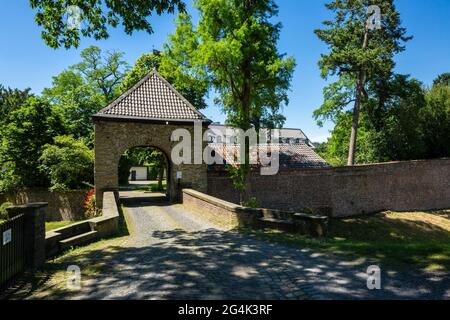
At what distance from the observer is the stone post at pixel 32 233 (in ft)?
21.7

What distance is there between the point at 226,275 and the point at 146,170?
48.0 m

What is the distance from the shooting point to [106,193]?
14.3m

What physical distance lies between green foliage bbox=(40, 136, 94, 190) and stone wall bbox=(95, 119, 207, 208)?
3.12 metres

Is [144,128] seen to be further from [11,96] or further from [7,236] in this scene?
[11,96]

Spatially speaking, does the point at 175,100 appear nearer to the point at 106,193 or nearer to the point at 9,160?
the point at 106,193

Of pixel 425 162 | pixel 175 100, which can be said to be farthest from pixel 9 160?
pixel 425 162

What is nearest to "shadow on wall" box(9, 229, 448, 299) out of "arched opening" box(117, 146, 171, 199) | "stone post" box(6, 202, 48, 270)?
"stone post" box(6, 202, 48, 270)

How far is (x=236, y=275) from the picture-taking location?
5664mm

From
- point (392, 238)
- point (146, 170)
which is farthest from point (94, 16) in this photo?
point (146, 170)

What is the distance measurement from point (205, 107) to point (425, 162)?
18884mm

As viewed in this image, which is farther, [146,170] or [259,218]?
[146,170]

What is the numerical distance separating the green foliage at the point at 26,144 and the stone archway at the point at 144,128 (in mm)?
5757
